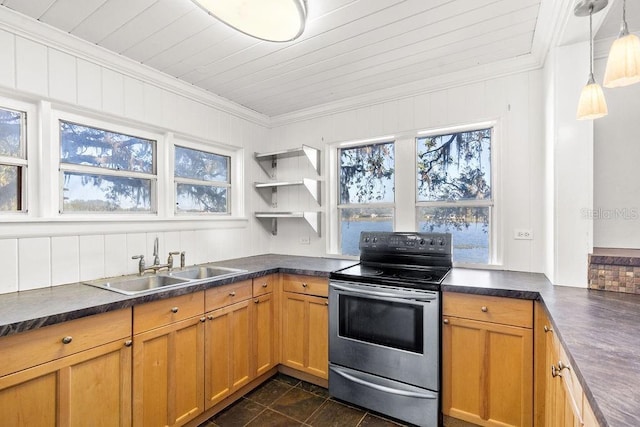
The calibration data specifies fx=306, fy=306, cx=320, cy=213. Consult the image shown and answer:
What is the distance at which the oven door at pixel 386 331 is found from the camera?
1880mm

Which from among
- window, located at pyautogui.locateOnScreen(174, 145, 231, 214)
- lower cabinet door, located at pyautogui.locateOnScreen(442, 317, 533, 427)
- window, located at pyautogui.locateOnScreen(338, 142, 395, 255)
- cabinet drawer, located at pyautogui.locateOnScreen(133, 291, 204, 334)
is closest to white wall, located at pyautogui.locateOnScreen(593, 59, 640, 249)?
lower cabinet door, located at pyautogui.locateOnScreen(442, 317, 533, 427)

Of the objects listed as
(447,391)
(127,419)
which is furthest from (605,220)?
(127,419)

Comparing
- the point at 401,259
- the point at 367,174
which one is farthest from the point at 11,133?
the point at 401,259

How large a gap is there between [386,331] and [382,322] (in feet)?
0.20

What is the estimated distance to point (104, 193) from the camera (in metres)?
2.20

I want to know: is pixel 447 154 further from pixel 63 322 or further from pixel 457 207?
pixel 63 322

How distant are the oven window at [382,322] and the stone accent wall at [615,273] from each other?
3.21 feet

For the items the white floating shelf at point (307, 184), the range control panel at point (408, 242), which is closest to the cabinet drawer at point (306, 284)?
the range control panel at point (408, 242)

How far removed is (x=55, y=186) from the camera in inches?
76.0

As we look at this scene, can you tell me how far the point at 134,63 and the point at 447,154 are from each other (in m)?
2.53

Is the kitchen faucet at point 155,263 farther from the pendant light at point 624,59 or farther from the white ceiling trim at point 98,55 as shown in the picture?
the pendant light at point 624,59

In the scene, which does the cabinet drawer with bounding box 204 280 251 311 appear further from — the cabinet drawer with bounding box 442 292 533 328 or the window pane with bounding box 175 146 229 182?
the cabinet drawer with bounding box 442 292 533 328

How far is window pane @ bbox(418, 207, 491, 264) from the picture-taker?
2.46 metres

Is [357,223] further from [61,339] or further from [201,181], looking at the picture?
[61,339]
